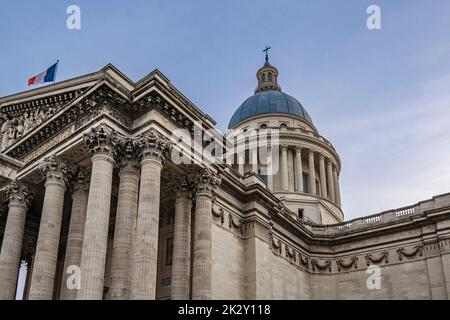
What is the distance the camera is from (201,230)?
2722 cm

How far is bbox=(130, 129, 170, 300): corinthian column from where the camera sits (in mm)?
21609

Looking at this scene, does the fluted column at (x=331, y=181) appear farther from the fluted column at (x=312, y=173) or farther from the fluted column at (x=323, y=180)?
the fluted column at (x=312, y=173)

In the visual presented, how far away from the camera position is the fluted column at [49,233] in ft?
75.7

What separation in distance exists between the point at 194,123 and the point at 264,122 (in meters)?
34.3

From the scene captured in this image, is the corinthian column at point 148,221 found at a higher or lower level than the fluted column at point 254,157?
lower

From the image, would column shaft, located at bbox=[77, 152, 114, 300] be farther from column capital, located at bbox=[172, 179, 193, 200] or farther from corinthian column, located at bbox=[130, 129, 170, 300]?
column capital, located at bbox=[172, 179, 193, 200]

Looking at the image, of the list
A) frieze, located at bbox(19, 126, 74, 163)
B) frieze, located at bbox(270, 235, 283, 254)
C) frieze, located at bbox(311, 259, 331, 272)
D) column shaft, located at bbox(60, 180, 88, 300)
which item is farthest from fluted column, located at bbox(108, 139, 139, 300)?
frieze, located at bbox(311, 259, 331, 272)

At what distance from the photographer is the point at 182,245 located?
27.2 meters

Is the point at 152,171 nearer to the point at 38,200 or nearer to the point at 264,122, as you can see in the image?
the point at 38,200

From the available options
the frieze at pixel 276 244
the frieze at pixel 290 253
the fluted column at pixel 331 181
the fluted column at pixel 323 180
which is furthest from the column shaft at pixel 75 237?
the fluted column at pixel 331 181

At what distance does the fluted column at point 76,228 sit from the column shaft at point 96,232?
5.60 feet

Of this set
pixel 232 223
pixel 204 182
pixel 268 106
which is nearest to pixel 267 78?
pixel 268 106

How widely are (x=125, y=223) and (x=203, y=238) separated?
5370 millimetres
